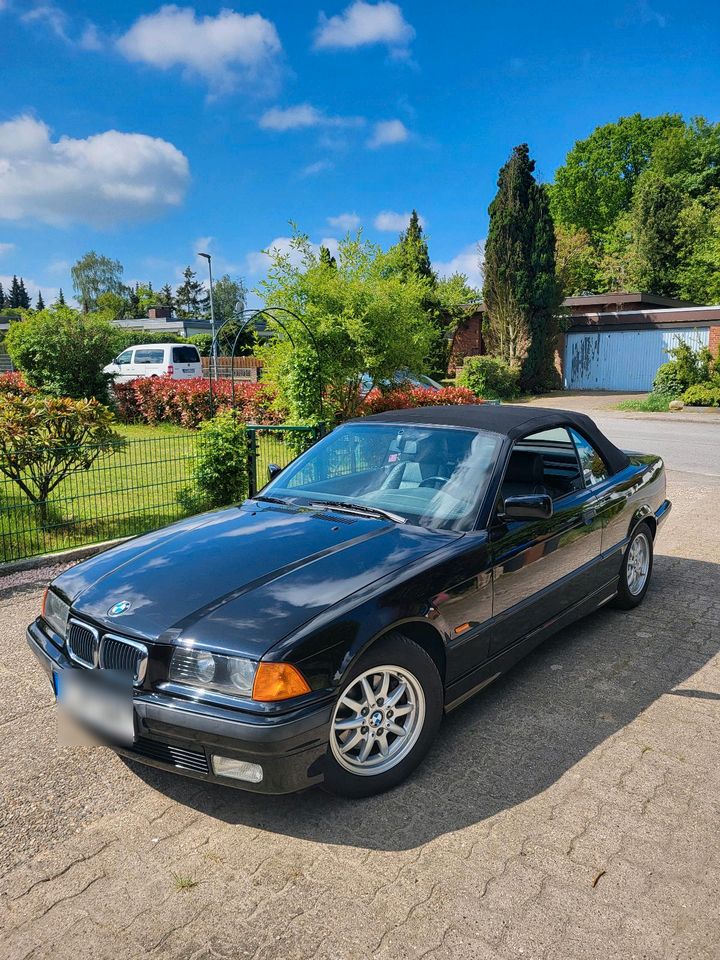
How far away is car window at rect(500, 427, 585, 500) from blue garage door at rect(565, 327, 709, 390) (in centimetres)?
2510

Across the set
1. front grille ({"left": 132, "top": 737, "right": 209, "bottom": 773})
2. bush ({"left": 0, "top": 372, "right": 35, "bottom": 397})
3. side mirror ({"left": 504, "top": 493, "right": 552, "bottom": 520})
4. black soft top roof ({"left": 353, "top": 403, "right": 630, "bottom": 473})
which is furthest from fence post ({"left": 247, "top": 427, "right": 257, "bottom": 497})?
bush ({"left": 0, "top": 372, "right": 35, "bottom": 397})

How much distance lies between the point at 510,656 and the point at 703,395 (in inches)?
833

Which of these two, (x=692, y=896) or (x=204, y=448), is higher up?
(x=204, y=448)

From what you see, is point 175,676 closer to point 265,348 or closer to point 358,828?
point 358,828

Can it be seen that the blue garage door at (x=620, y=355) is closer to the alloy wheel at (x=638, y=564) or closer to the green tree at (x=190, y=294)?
the alloy wheel at (x=638, y=564)

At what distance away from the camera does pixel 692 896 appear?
2398mm

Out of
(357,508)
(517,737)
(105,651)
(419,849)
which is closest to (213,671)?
(105,651)

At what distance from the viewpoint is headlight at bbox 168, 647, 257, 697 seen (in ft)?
8.44

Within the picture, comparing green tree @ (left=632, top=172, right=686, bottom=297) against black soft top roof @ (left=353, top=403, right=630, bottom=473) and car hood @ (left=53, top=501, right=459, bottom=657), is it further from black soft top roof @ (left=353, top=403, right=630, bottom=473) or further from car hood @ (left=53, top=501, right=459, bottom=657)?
car hood @ (left=53, top=501, right=459, bottom=657)

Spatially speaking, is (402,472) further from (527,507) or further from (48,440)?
(48,440)

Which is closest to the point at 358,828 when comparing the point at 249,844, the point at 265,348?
the point at 249,844

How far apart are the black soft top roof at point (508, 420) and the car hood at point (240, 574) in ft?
3.03

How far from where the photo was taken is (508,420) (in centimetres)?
422

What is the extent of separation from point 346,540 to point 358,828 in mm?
1212
